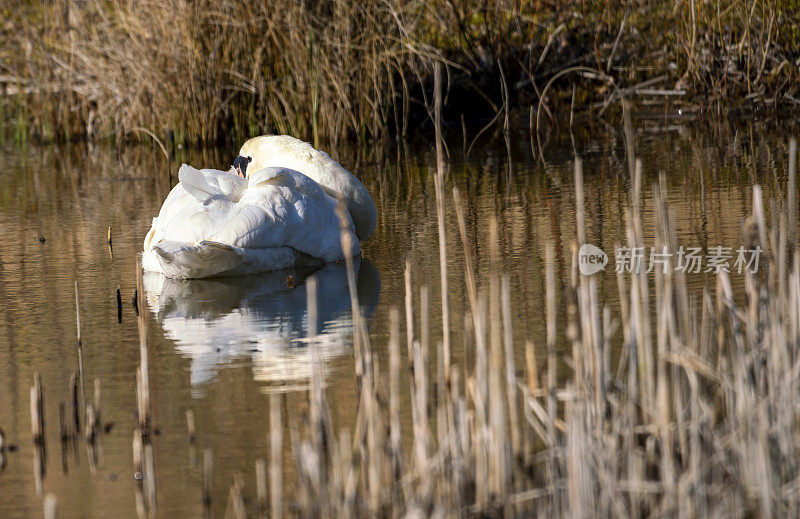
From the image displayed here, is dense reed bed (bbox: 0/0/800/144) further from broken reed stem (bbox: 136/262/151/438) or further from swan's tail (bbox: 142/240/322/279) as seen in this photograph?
broken reed stem (bbox: 136/262/151/438)

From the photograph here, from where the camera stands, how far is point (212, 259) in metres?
7.13

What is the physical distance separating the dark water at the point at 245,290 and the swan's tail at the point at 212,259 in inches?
4.1

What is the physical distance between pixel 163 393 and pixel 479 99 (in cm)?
1129

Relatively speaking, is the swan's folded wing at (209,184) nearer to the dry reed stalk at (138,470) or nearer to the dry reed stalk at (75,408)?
the dry reed stalk at (75,408)

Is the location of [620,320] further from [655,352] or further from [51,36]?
A: [51,36]

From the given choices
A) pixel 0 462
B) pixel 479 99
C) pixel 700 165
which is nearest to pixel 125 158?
pixel 479 99

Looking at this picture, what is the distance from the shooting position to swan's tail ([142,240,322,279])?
695 cm

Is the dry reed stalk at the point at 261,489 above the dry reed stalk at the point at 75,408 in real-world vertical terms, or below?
below

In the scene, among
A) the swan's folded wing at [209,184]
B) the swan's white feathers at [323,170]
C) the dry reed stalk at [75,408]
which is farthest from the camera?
the swan's white feathers at [323,170]

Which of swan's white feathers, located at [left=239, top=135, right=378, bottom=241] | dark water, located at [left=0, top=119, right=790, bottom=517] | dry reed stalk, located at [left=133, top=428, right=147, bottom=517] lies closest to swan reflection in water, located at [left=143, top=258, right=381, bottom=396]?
dark water, located at [left=0, top=119, right=790, bottom=517]

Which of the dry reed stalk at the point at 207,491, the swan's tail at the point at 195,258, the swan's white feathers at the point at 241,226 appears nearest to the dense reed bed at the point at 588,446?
the dry reed stalk at the point at 207,491

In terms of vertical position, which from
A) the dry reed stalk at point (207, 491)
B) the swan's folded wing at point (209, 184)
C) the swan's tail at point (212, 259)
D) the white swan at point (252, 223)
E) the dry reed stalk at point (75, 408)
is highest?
the swan's folded wing at point (209, 184)

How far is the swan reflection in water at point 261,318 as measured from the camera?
215 inches

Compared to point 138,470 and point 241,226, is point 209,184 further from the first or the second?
point 138,470
